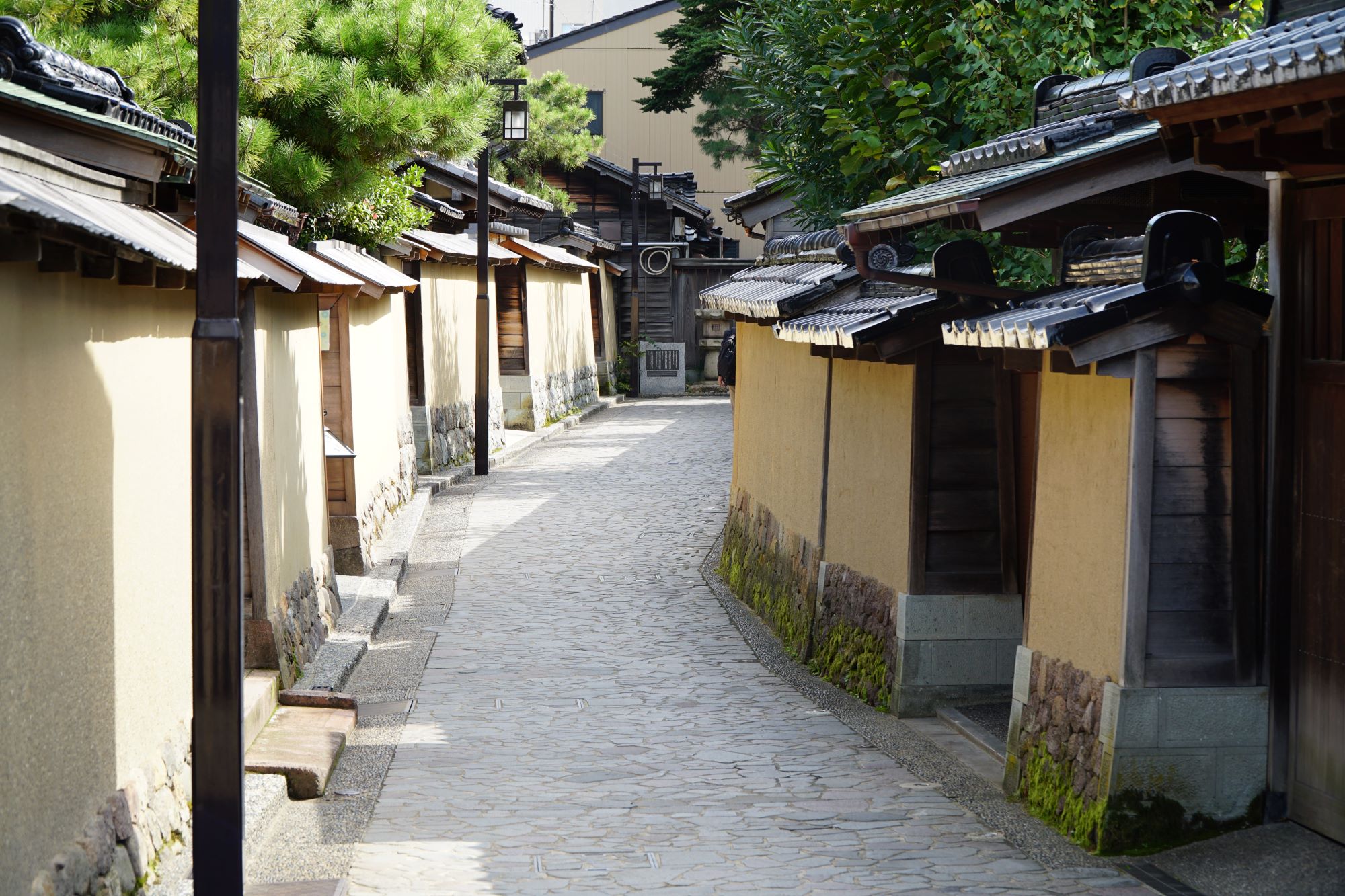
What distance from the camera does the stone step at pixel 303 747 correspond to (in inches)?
297

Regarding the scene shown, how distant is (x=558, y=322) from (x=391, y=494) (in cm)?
1485

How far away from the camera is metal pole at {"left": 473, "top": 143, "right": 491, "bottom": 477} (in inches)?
859

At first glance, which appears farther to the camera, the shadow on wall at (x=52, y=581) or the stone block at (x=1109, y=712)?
the stone block at (x=1109, y=712)

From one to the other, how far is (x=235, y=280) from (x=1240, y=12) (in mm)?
7417

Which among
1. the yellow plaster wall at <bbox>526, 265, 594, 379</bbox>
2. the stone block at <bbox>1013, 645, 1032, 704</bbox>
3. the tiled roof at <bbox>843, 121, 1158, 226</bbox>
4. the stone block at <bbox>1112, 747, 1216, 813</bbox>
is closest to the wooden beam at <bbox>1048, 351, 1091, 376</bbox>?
the tiled roof at <bbox>843, 121, 1158, 226</bbox>

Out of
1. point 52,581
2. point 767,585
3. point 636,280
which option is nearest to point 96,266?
point 52,581

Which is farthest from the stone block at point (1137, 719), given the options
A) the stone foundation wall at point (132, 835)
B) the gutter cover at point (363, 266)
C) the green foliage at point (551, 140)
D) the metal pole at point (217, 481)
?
the green foliage at point (551, 140)

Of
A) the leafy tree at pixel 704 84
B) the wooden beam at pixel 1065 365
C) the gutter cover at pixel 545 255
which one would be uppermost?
the leafy tree at pixel 704 84

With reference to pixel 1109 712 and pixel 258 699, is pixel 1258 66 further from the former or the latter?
pixel 258 699

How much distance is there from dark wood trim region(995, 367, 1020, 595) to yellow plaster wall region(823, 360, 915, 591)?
584mm

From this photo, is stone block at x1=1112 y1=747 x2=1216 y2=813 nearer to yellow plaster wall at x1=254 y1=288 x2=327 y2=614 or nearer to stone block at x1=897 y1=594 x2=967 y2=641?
stone block at x1=897 y1=594 x2=967 y2=641

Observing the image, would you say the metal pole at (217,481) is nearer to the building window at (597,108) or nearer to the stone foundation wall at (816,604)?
the stone foundation wall at (816,604)

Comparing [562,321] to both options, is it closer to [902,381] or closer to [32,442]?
[902,381]

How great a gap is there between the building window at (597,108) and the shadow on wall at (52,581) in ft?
148
